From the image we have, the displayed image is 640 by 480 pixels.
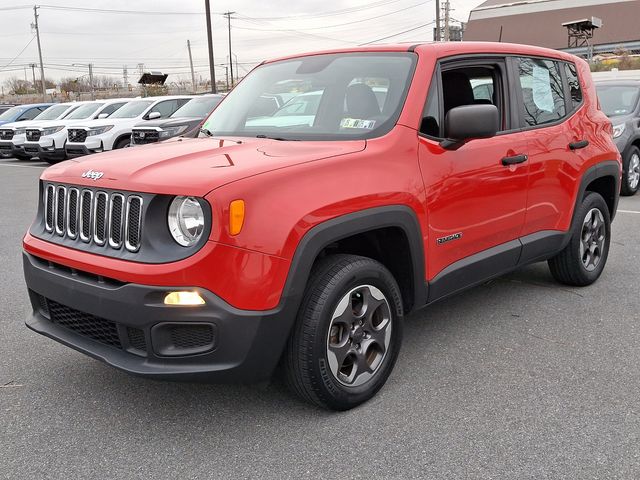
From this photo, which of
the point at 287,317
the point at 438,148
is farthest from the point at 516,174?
the point at 287,317

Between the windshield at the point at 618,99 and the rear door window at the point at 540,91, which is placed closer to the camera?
the rear door window at the point at 540,91

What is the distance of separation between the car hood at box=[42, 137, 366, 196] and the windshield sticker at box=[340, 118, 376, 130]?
187 mm

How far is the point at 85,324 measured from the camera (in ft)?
9.81

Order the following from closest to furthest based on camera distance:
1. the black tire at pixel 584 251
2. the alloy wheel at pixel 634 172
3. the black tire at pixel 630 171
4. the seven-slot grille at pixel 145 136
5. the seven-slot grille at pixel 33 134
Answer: the black tire at pixel 584 251 < the black tire at pixel 630 171 < the alloy wheel at pixel 634 172 < the seven-slot grille at pixel 145 136 < the seven-slot grille at pixel 33 134

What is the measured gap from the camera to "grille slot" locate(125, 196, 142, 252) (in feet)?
9.03

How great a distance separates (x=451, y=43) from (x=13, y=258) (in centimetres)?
491

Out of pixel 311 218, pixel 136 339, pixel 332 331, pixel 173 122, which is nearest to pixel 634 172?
pixel 332 331

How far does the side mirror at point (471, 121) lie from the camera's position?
11.0 ft

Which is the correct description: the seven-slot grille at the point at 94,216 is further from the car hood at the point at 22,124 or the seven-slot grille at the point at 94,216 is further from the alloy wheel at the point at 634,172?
the car hood at the point at 22,124

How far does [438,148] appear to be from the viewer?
Result: 11.5 feet

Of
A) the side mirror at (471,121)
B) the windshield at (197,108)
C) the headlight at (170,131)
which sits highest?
the side mirror at (471,121)

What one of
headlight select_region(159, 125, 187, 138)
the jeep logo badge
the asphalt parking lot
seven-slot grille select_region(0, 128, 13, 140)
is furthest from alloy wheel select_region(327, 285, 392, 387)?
seven-slot grille select_region(0, 128, 13, 140)

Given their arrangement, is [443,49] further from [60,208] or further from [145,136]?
[145,136]

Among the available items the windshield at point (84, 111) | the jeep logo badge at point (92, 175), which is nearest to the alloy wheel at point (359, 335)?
the jeep logo badge at point (92, 175)
